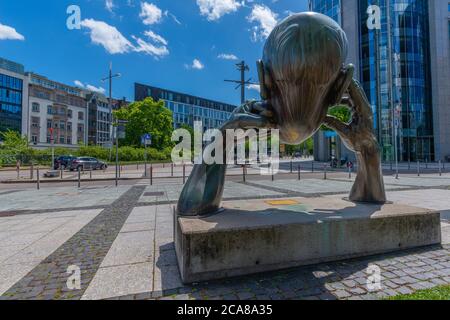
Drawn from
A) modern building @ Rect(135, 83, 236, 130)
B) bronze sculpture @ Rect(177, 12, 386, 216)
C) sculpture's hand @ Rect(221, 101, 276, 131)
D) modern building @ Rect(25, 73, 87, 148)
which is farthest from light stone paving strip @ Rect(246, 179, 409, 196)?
modern building @ Rect(135, 83, 236, 130)

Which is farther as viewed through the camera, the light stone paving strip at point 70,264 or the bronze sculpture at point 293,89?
the bronze sculpture at point 293,89

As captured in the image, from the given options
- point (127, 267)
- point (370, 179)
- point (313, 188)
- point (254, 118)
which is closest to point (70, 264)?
point (127, 267)

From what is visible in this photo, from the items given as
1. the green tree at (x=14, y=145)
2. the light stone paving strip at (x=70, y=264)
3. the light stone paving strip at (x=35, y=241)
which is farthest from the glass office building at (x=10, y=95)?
the light stone paving strip at (x=70, y=264)

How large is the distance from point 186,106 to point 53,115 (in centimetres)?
4285

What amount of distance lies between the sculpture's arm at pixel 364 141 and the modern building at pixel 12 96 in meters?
67.1

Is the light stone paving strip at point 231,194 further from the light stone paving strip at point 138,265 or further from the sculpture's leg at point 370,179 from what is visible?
the sculpture's leg at point 370,179

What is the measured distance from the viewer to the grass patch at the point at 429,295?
276 centimetres

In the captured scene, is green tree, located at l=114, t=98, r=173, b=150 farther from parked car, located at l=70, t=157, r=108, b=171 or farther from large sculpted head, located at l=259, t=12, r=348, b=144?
large sculpted head, located at l=259, t=12, r=348, b=144

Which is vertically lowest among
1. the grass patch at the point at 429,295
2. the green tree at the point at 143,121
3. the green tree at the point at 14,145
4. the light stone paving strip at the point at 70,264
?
the light stone paving strip at the point at 70,264

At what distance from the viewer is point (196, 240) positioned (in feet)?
10.5

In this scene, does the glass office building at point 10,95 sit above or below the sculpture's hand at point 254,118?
above

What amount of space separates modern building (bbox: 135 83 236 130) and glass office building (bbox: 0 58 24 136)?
28.2 meters

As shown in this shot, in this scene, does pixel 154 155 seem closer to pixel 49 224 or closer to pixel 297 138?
pixel 49 224

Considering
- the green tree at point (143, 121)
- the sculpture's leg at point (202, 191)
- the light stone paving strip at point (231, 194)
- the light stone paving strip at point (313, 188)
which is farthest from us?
the green tree at point (143, 121)
